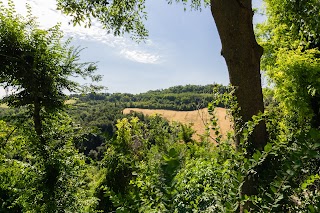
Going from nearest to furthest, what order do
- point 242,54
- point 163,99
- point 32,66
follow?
point 242,54 → point 32,66 → point 163,99

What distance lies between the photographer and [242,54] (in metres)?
4.41

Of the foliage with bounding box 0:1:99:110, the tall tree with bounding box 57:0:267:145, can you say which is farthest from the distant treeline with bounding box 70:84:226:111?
the tall tree with bounding box 57:0:267:145

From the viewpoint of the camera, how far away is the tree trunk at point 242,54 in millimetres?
4414

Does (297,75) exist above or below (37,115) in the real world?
above

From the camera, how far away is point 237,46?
4.40 metres

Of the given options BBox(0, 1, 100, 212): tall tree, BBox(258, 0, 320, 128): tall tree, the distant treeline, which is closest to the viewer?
BBox(0, 1, 100, 212): tall tree

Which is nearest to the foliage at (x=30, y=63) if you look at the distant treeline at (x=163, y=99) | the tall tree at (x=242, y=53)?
the tall tree at (x=242, y=53)

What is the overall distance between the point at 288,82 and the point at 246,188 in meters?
11.0

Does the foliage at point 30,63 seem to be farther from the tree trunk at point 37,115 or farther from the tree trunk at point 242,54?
the tree trunk at point 242,54

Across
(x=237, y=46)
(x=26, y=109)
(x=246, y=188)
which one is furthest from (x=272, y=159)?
(x=26, y=109)

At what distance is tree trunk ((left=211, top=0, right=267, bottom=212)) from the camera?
174 inches

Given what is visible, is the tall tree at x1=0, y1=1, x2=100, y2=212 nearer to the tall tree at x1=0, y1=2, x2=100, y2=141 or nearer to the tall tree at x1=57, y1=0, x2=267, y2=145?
the tall tree at x1=0, y1=2, x2=100, y2=141

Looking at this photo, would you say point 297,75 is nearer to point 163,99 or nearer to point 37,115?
point 37,115

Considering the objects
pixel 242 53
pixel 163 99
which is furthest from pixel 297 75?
pixel 163 99
